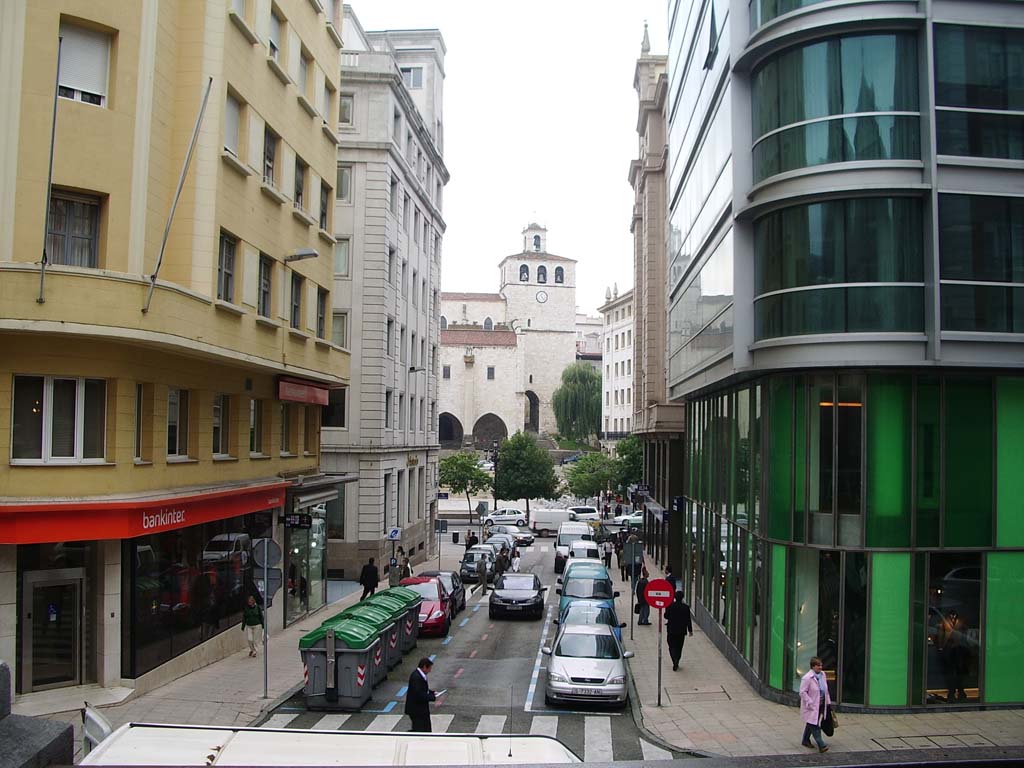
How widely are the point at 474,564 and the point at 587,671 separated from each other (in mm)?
20829

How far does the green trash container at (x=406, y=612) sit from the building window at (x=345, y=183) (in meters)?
20.0

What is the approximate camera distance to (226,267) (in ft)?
65.0

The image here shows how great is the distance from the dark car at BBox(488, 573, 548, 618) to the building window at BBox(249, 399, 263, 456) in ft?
27.6

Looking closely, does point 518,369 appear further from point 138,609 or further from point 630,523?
point 138,609

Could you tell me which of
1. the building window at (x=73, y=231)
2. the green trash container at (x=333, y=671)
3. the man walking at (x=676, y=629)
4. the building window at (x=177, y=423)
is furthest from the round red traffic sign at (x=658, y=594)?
the building window at (x=73, y=231)

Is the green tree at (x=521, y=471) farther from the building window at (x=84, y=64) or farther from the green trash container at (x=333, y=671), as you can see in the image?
the building window at (x=84, y=64)

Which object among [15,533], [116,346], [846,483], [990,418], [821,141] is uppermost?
[821,141]

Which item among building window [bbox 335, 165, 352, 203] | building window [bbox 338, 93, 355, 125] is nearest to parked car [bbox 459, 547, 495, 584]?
building window [bbox 335, 165, 352, 203]

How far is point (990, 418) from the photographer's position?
50.4ft

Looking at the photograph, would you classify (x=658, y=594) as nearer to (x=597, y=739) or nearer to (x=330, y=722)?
(x=597, y=739)

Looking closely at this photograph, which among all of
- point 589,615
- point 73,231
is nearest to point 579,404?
point 589,615

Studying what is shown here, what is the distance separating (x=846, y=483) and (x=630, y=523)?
137ft

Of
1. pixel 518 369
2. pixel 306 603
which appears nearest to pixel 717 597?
pixel 306 603

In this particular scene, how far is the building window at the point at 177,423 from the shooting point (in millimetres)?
18047
